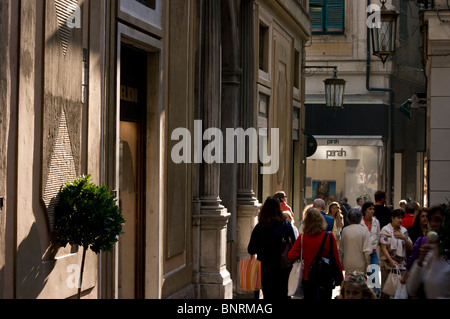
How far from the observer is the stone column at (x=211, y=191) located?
13.2 meters

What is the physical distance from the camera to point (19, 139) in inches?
280

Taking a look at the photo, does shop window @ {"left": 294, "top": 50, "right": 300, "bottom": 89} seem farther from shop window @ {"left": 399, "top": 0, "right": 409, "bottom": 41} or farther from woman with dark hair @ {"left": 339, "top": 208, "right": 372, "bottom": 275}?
woman with dark hair @ {"left": 339, "top": 208, "right": 372, "bottom": 275}

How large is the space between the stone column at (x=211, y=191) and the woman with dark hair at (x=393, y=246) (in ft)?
7.34

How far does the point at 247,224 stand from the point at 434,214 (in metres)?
7.07

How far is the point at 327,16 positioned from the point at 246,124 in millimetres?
16890

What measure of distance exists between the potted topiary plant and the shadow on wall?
0.89 ft

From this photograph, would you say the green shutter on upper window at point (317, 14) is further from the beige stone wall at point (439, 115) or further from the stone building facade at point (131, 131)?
the beige stone wall at point (439, 115)

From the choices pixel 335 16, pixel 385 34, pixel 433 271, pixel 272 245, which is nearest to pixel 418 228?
pixel 272 245

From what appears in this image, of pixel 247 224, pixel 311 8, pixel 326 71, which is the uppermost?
pixel 311 8

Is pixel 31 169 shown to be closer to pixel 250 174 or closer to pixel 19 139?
pixel 19 139

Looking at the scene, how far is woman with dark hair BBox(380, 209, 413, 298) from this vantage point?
12453 millimetres

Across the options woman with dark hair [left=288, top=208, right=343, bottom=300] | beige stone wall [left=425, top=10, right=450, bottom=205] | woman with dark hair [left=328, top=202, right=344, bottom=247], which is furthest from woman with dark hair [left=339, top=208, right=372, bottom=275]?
woman with dark hair [left=328, top=202, right=344, bottom=247]

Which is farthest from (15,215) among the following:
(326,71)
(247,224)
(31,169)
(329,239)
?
(326,71)

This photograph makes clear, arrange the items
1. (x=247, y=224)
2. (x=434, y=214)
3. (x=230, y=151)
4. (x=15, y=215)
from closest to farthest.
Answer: (x=15, y=215)
(x=434, y=214)
(x=230, y=151)
(x=247, y=224)
